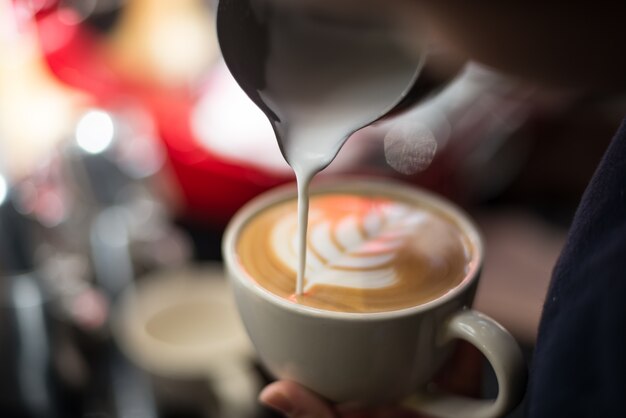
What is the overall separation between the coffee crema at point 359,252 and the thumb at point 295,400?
7 cm

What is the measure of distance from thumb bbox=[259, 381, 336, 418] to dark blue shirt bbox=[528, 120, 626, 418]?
0.50ft

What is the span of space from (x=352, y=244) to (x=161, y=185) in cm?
50

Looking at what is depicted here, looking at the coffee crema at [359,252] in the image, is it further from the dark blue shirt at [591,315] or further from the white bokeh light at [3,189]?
the white bokeh light at [3,189]

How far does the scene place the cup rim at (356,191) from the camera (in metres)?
0.43

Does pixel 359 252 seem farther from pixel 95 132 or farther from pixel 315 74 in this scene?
pixel 95 132

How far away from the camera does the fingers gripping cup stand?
17.3 inches

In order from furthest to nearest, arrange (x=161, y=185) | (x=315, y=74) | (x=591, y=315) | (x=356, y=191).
A: (x=161, y=185) < (x=356, y=191) < (x=315, y=74) < (x=591, y=315)

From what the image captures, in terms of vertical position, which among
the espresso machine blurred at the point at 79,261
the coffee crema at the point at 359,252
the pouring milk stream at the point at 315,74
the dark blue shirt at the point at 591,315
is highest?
the pouring milk stream at the point at 315,74

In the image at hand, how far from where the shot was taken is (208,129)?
3.06 feet

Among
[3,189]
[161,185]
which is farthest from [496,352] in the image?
[161,185]

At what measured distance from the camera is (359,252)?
1.70ft

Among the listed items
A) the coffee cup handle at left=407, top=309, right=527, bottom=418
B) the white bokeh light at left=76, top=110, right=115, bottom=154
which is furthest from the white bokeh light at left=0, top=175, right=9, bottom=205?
the coffee cup handle at left=407, top=309, right=527, bottom=418

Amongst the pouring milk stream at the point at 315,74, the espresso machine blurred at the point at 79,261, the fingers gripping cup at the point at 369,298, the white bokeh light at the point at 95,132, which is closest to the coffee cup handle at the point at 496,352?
the fingers gripping cup at the point at 369,298

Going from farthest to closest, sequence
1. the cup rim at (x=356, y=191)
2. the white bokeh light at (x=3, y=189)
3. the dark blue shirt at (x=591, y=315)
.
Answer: the white bokeh light at (x=3, y=189) → the cup rim at (x=356, y=191) → the dark blue shirt at (x=591, y=315)
